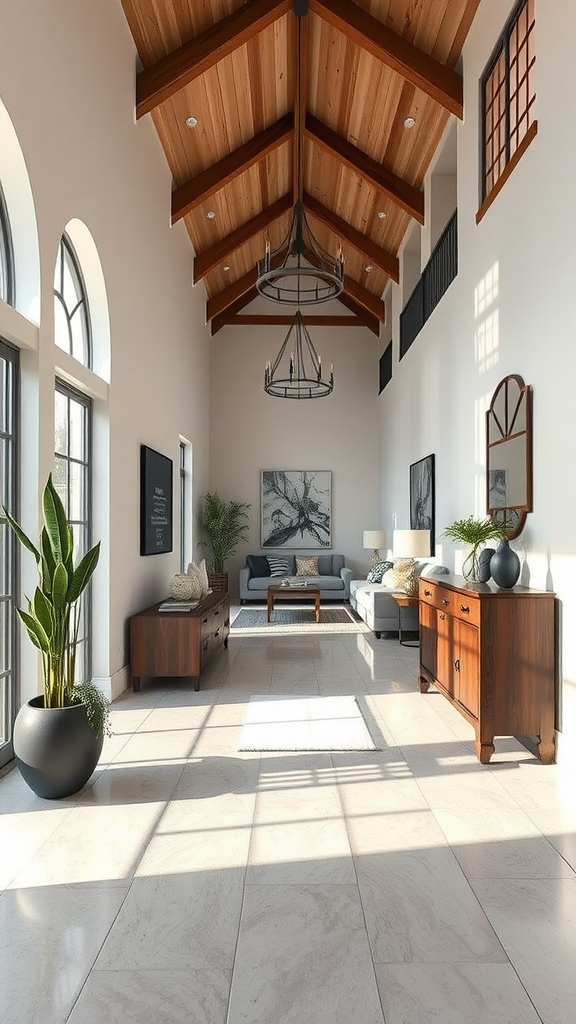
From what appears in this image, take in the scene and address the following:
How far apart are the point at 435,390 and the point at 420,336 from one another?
119 centimetres

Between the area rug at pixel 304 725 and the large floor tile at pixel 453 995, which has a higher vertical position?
the large floor tile at pixel 453 995

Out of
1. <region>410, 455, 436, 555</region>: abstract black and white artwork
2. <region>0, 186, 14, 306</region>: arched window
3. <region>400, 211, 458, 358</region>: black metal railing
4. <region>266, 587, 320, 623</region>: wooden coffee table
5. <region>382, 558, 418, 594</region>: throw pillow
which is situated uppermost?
<region>400, 211, 458, 358</region>: black metal railing

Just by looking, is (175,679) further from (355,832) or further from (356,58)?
(356,58)

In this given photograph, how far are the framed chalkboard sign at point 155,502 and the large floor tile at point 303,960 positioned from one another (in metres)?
Answer: 4.37

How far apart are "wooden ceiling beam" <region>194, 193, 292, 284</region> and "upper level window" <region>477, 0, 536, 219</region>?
15.7 ft

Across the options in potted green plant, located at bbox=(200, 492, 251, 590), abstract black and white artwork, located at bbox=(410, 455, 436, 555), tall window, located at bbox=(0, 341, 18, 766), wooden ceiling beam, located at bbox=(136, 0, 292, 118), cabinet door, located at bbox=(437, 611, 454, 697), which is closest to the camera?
tall window, located at bbox=(0, 341, 18, 766)

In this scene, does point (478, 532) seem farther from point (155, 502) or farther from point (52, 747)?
point (155, 502)

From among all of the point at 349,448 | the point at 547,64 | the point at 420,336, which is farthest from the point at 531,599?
the point at 349,448

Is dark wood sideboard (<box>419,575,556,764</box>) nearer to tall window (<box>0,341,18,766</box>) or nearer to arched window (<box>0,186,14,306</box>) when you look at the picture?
tall window (<box>0,341,18,766</box>)

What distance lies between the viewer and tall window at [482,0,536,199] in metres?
4.78

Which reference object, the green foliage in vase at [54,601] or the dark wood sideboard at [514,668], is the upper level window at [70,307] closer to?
the green foliage in vase at [54,601]

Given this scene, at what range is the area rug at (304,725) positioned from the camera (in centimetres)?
429

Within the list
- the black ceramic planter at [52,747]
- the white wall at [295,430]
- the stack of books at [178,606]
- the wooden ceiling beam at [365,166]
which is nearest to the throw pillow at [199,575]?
the stack of books at [178,606]

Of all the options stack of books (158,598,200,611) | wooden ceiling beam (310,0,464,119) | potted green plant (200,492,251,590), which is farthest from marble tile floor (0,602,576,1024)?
potted green plant (200,492,251,590)
